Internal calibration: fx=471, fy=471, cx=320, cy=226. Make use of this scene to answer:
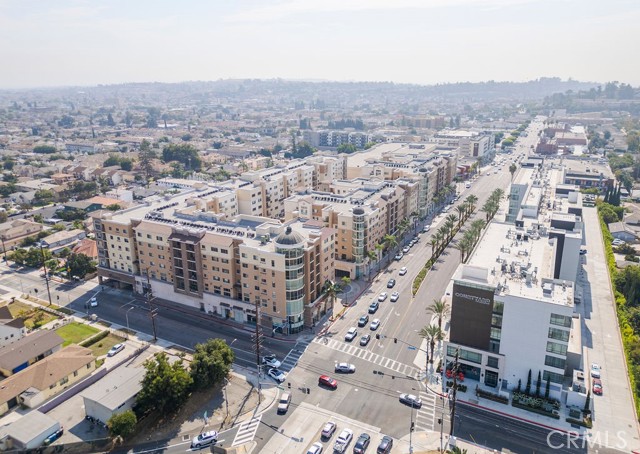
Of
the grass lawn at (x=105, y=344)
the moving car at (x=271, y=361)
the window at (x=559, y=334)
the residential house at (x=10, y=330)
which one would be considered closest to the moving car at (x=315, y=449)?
the moving car at (x=271, y=361)

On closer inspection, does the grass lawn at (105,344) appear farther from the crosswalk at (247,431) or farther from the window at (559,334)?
the window at (559,334)

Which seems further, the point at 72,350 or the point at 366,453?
the point at 72,350

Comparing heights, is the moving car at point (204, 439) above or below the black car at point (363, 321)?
below

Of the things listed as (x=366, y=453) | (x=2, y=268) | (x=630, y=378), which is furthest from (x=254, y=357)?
(x=2, y=268)

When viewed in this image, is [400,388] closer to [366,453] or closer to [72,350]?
[366,453]

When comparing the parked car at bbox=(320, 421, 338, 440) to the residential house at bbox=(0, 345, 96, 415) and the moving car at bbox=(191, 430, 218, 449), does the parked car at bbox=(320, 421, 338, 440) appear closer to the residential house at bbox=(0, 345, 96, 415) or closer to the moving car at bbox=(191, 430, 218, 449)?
the moving car at bbox=(191, 430, 218, 449)
